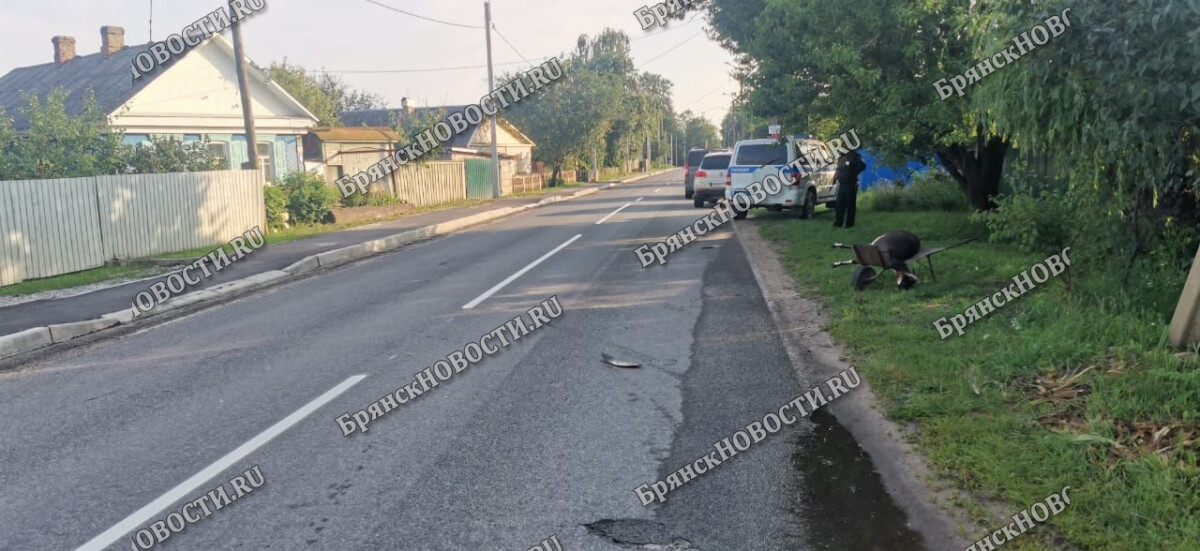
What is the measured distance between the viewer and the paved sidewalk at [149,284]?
969 cm

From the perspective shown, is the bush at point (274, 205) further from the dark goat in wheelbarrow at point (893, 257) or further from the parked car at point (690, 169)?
the dark goat in wheelbarrow at point (893, 257)

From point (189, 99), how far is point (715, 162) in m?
17.0

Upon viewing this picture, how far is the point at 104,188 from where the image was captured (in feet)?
49.2

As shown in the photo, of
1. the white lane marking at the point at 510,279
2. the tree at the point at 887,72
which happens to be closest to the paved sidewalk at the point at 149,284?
the white lane marking at the point at 510,279

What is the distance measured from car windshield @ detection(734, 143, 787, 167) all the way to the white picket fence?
11450mm

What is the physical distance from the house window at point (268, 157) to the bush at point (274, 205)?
8.67m

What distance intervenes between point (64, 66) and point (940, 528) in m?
37.2

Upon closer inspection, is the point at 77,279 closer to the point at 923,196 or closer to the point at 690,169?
the point at 923,196

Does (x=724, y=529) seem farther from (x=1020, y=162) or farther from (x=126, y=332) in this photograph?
(x=126, y=332)

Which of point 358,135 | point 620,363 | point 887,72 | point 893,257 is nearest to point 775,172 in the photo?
point 887,72

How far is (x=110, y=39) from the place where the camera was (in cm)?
3117

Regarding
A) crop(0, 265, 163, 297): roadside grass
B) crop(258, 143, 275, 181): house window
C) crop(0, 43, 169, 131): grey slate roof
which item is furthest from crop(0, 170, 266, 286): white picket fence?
crop(258, 143, 275, 181): house window

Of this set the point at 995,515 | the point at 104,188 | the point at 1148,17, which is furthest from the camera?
the point at 104,188

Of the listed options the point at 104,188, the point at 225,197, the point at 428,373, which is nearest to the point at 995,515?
the point at 428,373
